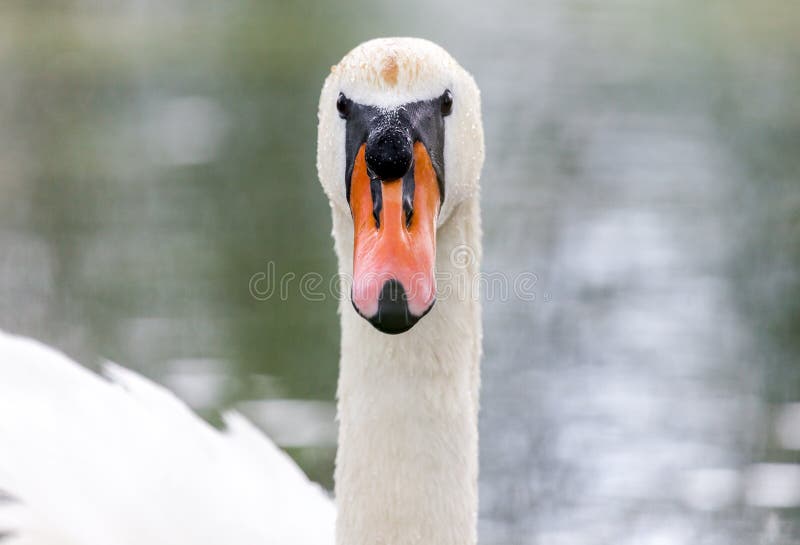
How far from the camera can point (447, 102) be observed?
2.33m

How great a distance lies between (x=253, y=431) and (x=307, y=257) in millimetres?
1980

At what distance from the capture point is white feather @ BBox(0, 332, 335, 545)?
9.80ft

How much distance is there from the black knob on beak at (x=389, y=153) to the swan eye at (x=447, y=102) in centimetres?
18

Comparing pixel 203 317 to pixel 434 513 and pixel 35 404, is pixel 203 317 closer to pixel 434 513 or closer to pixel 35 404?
pixel 35 404

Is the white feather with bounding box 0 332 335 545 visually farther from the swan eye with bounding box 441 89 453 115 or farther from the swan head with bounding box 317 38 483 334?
the swan eye with bounding box 441 89 453 115

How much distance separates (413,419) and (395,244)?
0.44 meters

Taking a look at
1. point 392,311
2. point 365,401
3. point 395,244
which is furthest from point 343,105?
point 365,401

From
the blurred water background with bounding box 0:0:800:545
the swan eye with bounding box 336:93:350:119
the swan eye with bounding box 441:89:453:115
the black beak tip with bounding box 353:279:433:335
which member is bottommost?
the black beak tip with bounding box 353:279:433:335

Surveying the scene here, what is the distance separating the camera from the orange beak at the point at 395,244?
2.05 meters

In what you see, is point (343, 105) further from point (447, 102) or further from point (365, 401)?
point (365, 401)

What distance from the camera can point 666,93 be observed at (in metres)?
7.93

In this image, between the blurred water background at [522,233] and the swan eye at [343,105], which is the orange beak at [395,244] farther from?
the blurred water background at [522,233]

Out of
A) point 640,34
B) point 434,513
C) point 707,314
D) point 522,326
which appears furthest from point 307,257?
point 640,34

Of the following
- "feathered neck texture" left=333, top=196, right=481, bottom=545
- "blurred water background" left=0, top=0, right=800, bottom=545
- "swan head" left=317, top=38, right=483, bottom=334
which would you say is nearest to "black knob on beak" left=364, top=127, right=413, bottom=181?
"swan head" left=317, top=38, right=483, bottom=334
